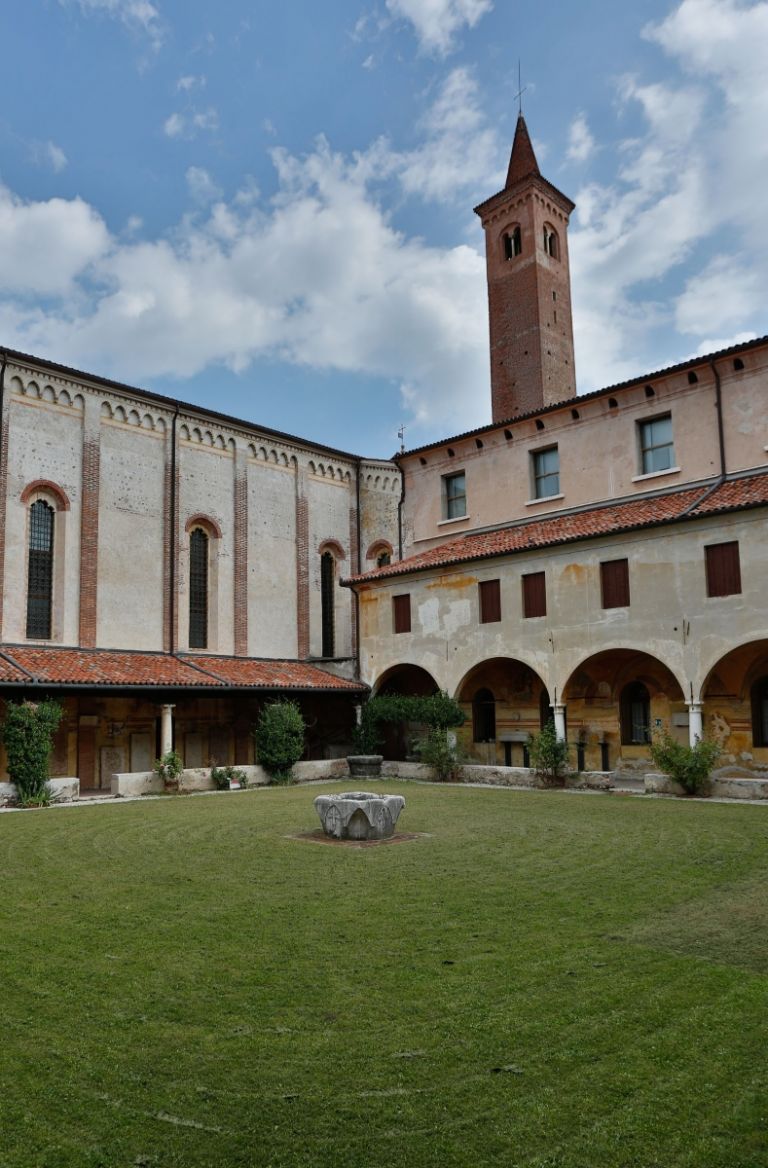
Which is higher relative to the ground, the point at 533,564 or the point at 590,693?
the point at 533,564

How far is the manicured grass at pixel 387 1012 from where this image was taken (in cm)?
356

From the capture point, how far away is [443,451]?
27641mm

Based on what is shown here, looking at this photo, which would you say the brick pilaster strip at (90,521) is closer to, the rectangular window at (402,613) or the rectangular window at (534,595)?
the rectangular window at (402,613)

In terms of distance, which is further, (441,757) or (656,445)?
(656,445)


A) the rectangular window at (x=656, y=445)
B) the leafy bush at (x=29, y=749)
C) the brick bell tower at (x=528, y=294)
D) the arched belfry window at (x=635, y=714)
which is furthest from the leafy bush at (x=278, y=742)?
the brick bell tower at (x=528, y=294)

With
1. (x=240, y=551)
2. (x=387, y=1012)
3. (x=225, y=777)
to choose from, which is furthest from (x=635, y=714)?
(x=387, y=1012)

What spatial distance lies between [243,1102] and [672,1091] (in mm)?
2050

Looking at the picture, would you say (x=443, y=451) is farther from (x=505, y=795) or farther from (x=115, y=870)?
(x=115, y=870)

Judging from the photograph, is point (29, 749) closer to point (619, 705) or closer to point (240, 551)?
point (240, 551)

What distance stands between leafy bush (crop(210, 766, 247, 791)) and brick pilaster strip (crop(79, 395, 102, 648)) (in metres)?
5.16

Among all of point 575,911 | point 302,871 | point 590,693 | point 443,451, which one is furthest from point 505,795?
point 443,451

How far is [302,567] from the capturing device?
29.0 meters

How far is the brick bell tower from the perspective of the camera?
34719 millimetres

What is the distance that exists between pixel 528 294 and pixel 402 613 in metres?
17.8
